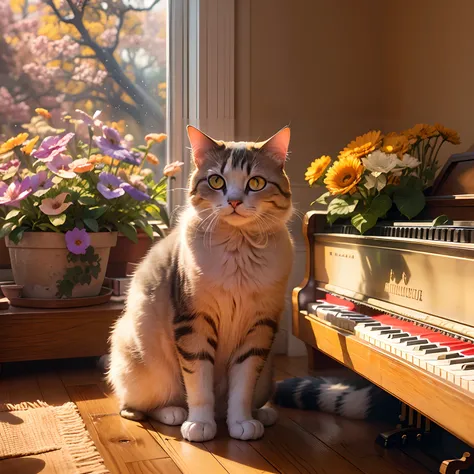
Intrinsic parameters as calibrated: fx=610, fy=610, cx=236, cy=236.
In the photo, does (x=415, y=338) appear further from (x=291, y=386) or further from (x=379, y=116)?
(x=379, y=116)

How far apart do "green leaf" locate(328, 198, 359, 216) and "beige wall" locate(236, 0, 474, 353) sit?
708 mm

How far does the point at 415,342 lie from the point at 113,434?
84 cm

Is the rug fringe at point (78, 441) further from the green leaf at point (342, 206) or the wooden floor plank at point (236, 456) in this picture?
the green leaf at point (342, 206)

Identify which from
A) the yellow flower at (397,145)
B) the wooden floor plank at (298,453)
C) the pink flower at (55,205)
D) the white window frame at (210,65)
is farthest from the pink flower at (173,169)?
the wooden floor plank at (298,453)

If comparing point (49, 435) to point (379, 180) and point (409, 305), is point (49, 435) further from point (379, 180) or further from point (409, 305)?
point (379, 180)

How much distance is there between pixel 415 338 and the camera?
4.27ft

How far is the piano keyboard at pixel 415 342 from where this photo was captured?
110cm

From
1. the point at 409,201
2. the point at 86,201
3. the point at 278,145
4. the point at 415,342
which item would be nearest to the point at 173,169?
the point at 86,201

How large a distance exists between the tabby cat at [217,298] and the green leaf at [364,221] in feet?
0.64

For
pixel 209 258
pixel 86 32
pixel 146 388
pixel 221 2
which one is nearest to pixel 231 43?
pixel 221 2

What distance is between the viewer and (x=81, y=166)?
2.14m

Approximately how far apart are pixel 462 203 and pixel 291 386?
752mm

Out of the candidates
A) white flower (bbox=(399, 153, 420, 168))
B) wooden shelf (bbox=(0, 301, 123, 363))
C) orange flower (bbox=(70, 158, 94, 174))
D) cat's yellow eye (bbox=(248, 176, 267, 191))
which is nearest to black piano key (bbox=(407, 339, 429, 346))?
cat's yellow eye (bbox=(248, 176, 267, 191))

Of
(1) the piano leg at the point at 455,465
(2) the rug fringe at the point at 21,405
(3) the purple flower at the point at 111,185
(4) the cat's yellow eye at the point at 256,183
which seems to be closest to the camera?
(1) the piano leg at the point at 455,465
